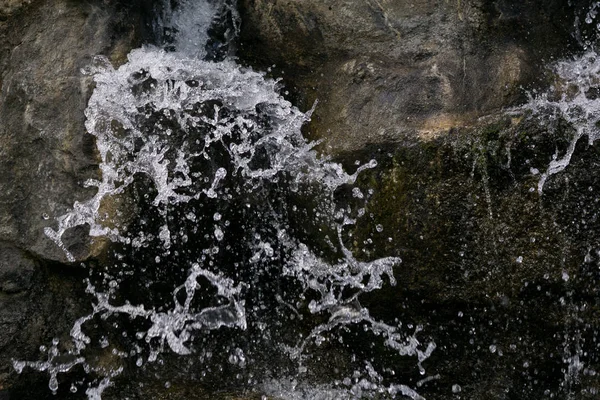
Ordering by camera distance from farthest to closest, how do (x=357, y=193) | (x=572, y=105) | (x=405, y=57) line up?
1. (x=405, y=57)
2. (x=357, y=193)
3. (x=572, y=105)

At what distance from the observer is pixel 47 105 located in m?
3.14

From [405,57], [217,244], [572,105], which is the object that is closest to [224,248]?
[217,244]

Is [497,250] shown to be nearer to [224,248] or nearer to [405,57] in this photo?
[405,57]

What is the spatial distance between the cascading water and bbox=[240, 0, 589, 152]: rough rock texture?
20cm

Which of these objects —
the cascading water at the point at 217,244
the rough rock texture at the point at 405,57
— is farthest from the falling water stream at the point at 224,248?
the rough rock texture at the point at 405,57

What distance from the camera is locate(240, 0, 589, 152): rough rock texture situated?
2979 mm

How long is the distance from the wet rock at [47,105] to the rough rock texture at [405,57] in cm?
77

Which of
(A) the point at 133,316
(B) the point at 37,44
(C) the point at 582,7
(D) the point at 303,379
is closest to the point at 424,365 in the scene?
(D) the point at 303,379

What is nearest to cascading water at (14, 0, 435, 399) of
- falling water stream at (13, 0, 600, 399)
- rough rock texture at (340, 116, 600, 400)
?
falling water stream at (13, 0, 600, 399)

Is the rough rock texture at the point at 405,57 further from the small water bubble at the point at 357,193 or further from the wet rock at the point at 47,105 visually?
the wet rock at the point at 47,105

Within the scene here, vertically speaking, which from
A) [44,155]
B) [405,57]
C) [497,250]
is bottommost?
[44,155]

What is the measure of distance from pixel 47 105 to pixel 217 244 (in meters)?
0.96

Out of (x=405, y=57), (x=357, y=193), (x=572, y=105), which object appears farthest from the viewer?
(x=405, y=57)

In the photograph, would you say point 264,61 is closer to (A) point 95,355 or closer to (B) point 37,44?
(B) point 37,44
